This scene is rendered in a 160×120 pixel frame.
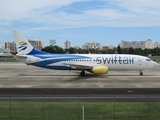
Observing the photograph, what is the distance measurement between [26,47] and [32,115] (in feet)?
83.1

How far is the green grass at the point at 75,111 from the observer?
13.5 meters

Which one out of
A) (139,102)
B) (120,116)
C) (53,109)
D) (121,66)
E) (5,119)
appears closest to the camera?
(5,119)

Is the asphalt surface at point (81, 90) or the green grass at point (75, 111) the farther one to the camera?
the asphalt surface at point (81, 90)

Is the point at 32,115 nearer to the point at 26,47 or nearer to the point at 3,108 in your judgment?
the point at 3,108

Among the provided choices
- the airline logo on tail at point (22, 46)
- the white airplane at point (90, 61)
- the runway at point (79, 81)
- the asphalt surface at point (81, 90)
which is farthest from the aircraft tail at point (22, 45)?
the asphalt surface at point (81, 90)

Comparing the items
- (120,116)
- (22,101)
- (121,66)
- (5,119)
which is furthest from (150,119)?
(121,66)

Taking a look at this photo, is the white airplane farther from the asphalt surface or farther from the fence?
the fence


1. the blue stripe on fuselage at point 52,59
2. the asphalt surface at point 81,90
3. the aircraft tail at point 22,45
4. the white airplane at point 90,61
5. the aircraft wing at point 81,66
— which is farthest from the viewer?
the aircraft tail at point 22,45

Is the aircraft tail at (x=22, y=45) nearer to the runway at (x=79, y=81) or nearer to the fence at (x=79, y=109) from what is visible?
the runway at (x=79, y=81)

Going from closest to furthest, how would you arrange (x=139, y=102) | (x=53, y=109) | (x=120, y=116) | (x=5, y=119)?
1. (x=5, y=119)
2. (x=120, y=116)
3. (x=53, y=109)
4. (x=139, y=102)

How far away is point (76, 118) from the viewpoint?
523 inches

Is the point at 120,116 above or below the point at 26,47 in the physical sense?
below

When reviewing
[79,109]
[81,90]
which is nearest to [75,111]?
[79,109]

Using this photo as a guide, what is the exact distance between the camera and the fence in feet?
44.0
